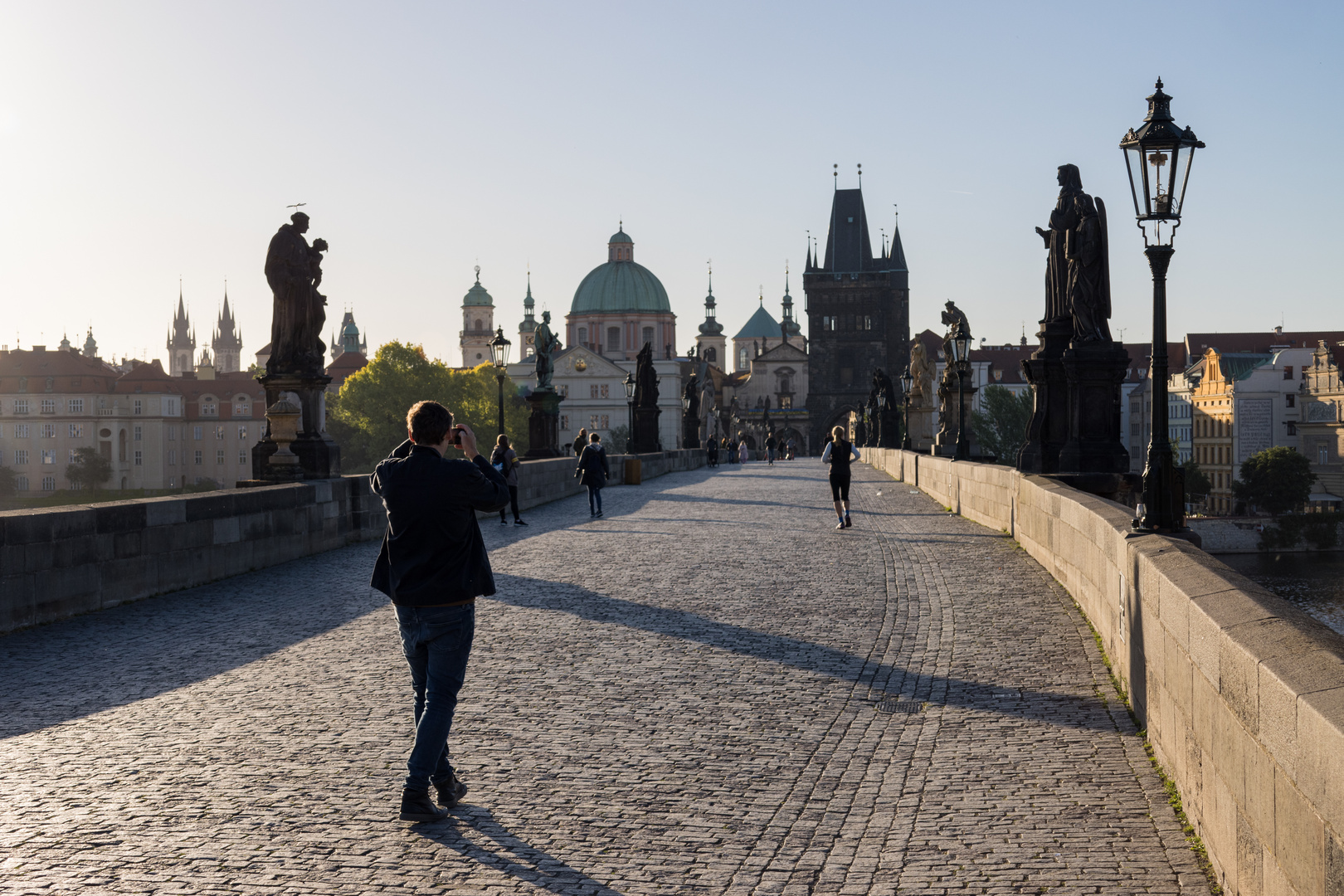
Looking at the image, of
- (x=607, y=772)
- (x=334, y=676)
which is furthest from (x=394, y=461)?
(x=334, y=676)

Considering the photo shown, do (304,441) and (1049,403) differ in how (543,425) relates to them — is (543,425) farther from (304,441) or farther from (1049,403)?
(1049,403)

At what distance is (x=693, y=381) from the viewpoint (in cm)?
5784

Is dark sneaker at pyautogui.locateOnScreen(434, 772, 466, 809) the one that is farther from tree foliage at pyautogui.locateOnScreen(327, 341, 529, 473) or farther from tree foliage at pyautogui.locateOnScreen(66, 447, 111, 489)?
tree foliage at pyautogui.locateOnScreen(66, 447, 111, 489)

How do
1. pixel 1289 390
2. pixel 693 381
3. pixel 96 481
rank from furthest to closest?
pixel 96 481
pixel 1289 390
pixel 693 381

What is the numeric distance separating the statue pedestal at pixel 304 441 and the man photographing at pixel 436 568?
12858 mm

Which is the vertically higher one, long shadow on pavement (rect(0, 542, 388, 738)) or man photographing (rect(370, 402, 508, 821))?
man photographing (rect(370, 402, 508, 821))

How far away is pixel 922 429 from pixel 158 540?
3880cm

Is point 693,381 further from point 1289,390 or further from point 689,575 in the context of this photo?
point 1289,390

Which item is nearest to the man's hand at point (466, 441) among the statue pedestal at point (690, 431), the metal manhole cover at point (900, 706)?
the metal manhole cover at point (900, 706)

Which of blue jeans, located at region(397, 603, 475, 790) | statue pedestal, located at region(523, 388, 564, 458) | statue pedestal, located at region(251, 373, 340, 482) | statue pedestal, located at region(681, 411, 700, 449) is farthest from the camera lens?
statue pedestal, located at region(681, 411, 700, 449)

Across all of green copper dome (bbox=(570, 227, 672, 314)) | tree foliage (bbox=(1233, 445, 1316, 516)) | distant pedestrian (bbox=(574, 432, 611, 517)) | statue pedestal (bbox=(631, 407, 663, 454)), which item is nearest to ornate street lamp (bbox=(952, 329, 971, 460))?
distant pedestrian (bbox=(574, 432, 611, 517))

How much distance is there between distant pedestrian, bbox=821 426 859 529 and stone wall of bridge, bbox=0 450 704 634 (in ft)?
21.3

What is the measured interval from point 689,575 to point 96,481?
12172 cm

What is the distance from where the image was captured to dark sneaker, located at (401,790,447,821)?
510 cm
